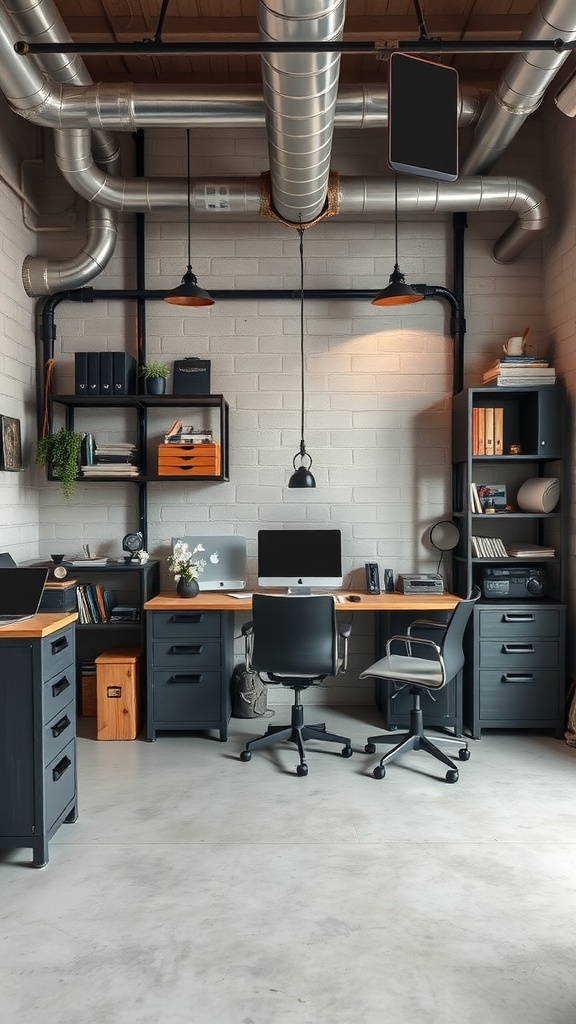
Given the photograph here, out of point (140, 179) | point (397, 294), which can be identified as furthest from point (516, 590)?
point (140, 179)

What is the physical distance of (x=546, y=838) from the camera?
3.03 m

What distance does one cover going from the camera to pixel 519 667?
4.31 metres

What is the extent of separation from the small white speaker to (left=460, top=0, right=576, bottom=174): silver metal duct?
6.45 ft

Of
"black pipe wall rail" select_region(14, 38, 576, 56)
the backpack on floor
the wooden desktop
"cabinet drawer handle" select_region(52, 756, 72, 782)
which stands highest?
"black pipe wall rail" select_region(14, 38, 576, 56)

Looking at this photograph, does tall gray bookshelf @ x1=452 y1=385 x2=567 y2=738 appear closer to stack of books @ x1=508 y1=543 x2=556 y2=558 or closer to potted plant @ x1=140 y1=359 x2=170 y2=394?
stack of books @ x1=508 y1=543 x2=556 y2=558

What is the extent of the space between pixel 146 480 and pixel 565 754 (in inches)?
118

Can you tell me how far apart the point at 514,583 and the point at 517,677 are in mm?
565

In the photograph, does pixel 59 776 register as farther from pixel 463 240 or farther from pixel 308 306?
pixel 463 240

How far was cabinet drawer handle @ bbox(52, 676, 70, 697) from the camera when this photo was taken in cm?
293

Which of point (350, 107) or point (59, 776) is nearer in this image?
point (59, 776)

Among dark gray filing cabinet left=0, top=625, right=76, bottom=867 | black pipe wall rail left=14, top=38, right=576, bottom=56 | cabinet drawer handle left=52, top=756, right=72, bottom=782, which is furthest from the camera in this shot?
cabinet drawer handle left=52, top=756, right=72, bottom=782

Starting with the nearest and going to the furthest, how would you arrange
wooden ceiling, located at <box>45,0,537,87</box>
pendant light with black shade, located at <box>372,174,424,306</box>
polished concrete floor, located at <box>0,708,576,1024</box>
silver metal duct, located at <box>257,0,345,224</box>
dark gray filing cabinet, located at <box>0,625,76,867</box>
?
polished concrete floor, located at <box>0,708,576,1024</box> → silver metal duct, located at <box>257,0,345,224</box> → dark gray filing cabinet, located at <box>0,625,76,867</box> → wooden ceiling, located at <box>45,0,537,87</box> → pendant light with black shade, located at <box>372,174,424,306</box>

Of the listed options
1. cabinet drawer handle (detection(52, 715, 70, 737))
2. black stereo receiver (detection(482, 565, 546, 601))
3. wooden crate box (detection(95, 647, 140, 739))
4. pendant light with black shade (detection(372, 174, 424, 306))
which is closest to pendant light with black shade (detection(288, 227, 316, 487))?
pendant light with black shade (detection(372, 174, 424, 306))

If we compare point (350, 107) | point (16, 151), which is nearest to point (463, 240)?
point (350, 107)
